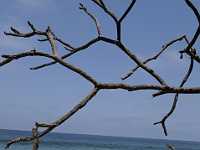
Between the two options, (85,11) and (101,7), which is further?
(85,11)

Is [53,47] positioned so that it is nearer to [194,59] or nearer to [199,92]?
[199,92]

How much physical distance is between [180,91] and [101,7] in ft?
1.70

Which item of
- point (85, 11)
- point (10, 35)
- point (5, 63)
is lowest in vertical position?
point (5, 63)

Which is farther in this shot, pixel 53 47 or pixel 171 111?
pixel 171 111

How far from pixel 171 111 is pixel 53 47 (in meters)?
1.08

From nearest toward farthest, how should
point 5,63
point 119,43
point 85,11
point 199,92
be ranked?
1. point 5,63
2. point 199,92
3. point 119,43
4. point 85,11

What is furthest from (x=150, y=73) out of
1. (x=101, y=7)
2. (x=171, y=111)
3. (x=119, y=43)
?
(x=171, y=111)

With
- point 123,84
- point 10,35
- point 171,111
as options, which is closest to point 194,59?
point 171,111

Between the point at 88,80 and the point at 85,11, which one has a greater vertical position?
the point at 85,11

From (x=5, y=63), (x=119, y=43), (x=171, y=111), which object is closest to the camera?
(x=5, y=63)

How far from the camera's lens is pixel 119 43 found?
273 centimetres

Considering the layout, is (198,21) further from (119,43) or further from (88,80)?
(88,80)

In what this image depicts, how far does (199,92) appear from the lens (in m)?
2.52

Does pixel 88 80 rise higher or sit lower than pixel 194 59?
lower
